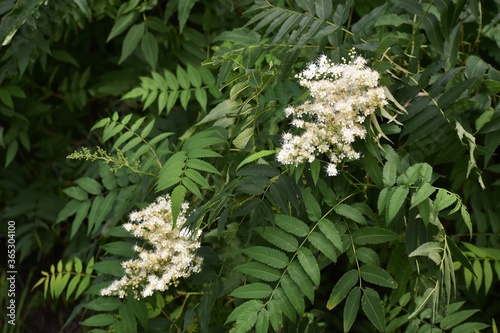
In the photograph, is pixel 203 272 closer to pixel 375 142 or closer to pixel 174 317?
pixel 174 317

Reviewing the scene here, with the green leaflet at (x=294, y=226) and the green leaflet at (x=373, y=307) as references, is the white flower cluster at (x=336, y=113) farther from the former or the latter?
the green leaflet at (x=373, y=307)

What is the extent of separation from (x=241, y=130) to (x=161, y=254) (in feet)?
1.63

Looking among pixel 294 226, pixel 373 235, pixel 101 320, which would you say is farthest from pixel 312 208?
pixel 101 320

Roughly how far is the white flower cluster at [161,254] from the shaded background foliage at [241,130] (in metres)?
→ 0.08

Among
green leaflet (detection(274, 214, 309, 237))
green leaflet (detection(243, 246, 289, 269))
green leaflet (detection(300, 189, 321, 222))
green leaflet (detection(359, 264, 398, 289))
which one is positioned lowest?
green leaflet (detection(359, 264, 398, 289))

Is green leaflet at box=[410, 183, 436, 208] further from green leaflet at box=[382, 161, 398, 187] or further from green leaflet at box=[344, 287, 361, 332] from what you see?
green leaflet at box=[344, 287, 361, 332]

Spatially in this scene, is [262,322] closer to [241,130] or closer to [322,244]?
[322,244]

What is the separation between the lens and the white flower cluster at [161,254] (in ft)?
6.82

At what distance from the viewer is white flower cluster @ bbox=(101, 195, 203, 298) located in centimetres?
208

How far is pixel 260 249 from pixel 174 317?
0.56m

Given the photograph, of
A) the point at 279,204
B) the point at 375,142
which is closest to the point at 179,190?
the point at 279,204

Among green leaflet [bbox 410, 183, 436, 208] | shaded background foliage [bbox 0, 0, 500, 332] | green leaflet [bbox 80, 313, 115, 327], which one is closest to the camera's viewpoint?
green leaflet [bbox 410, 183, 436, 208]

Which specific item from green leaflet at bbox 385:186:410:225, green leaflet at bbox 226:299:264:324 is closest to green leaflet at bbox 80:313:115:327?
green leaflet at bbox 226:299:264:324

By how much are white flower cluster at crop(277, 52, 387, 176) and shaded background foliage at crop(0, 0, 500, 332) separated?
0.08 m
